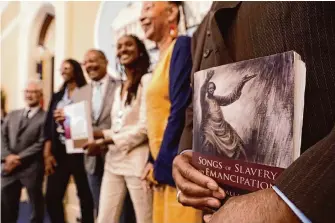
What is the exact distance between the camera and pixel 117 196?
3.08 ft

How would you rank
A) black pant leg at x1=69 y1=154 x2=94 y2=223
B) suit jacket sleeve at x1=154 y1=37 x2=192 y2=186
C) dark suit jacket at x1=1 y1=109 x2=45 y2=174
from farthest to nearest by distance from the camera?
dark suit jacket at x1=1 y1=109 x2=45 y2=174
black pant leg at x1=69 y1=154 x2=94 y2=223
suit jacket sleeve at x1=154 y1=37 x2=192 y2=186

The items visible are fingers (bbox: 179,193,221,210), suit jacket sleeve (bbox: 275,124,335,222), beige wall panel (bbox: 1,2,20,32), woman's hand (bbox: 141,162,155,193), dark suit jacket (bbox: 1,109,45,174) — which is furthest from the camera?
dark suit jacket (bbox: 1,109,45,174)

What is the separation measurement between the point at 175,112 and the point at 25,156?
0.81 meters

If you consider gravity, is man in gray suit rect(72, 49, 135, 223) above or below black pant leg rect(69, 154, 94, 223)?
above

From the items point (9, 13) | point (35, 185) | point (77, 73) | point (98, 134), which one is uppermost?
point (9, 13)

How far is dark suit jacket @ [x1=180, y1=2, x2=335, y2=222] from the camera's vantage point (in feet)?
0.64

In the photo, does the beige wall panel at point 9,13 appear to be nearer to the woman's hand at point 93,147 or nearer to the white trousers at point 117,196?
the woman's hand at point 93,147

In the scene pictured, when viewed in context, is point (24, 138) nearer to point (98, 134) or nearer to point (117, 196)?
point (98, 134)

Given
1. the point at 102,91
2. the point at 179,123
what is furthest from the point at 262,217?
the point at 102,91

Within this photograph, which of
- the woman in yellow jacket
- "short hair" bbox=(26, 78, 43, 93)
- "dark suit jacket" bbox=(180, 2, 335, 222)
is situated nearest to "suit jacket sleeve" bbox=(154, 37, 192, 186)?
the woman in yellow jacket

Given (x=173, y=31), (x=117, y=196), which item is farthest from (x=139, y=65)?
(x=117, y=196)

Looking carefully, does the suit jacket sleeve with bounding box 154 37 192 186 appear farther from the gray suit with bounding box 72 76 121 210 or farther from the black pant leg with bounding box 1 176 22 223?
the black pant leg with bounding box 1 176 22 223

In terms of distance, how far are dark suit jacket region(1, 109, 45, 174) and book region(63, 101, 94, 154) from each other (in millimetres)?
265

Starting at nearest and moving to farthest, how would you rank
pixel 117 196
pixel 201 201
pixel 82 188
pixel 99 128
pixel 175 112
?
pixel 201 201, pixel 175 112, pixel 117 196, pixel 99 128, pixel 82 188
